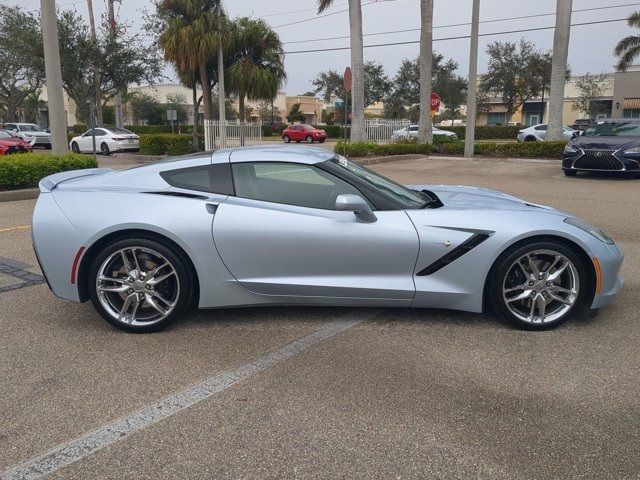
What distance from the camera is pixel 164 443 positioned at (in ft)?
8.95

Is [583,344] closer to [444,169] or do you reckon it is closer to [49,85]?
[49,85]

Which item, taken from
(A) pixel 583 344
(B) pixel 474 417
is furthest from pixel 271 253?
(A) pixel 583 344

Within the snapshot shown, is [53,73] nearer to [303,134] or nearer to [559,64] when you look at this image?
[559,64]

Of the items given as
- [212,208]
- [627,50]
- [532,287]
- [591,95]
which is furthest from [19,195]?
[591,95]

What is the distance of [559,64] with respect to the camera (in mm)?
19875

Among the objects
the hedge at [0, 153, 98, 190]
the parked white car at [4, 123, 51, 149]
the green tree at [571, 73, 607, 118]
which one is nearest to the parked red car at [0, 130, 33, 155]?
the hedge at [0, 153, 98, 190]

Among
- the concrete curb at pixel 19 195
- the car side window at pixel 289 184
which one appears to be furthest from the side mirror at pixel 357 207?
the concrete curb at pixel 19 195

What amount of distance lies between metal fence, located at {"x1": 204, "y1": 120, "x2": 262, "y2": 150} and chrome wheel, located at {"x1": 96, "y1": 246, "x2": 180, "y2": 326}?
20.5m

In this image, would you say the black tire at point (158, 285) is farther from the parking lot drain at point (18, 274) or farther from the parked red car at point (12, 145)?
the parked red car at point (12, 145)

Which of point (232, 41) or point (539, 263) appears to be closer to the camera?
point (539, 263)

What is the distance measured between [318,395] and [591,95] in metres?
61.7

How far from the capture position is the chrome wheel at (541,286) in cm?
401

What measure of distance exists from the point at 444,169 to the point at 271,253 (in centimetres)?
1436

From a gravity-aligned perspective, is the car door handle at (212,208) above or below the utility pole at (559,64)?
below
